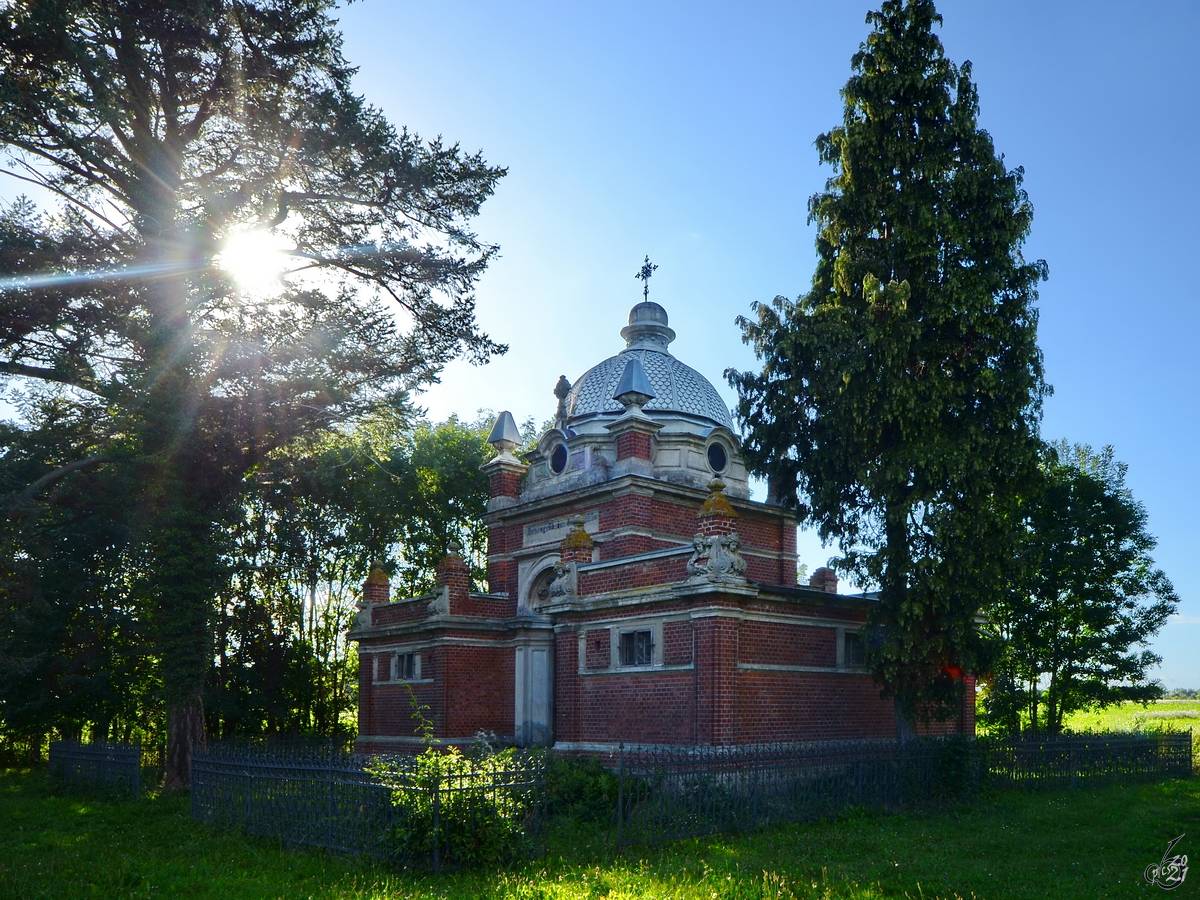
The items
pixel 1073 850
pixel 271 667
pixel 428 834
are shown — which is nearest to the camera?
pixel 428 834

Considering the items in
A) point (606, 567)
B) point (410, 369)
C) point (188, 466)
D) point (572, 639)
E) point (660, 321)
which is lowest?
point (572, 639)

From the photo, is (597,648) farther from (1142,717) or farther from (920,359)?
(1142,717)

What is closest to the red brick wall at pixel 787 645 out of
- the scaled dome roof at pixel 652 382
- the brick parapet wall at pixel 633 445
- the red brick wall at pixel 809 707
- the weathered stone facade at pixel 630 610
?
the weathered stone facade at pixel 630 610

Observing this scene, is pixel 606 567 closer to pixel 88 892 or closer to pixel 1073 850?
pixel 1073 850

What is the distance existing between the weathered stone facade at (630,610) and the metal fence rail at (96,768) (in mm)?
6828

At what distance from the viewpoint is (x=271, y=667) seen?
1356 inches

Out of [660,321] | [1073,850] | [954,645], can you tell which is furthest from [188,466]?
[1073,850]

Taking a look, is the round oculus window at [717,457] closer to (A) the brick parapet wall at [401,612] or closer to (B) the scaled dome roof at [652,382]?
(B) the scaled dome roof at [652,382]

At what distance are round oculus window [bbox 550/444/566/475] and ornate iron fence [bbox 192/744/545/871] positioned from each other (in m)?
13.4

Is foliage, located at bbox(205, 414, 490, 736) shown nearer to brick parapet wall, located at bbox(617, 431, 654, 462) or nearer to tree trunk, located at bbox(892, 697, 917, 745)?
brick parapet wall, located at bbox(617, 431, 654, 462)

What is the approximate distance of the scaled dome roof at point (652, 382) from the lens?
89.4 feet

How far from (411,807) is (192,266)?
1247cm

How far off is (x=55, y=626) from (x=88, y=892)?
1910 centimetres

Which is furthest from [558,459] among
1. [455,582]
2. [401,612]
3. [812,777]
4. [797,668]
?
[812,777]
